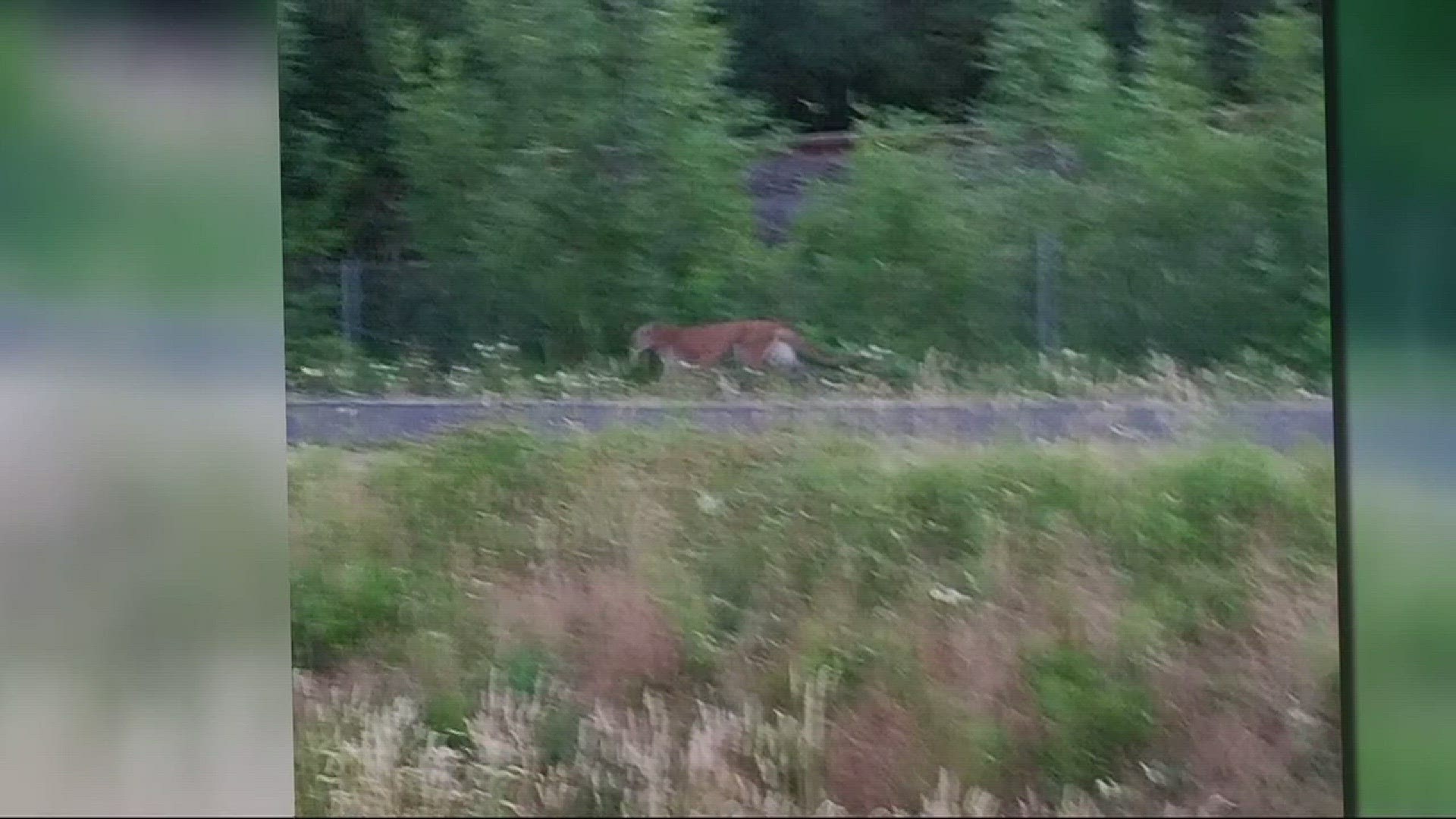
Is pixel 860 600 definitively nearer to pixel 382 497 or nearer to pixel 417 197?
pixel 382 497

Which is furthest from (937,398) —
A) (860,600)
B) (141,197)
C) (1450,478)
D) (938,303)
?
(141,197)

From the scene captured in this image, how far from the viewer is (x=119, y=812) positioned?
1.83 meters

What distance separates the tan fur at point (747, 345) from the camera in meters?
1.85

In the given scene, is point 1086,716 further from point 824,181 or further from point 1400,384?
point 824,181

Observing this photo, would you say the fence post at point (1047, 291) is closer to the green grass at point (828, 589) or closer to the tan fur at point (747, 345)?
the green grass at point (828, 589)

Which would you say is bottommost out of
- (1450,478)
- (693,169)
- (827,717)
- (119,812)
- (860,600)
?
(119,812)

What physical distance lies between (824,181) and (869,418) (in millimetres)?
346

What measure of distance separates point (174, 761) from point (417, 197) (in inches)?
34.7

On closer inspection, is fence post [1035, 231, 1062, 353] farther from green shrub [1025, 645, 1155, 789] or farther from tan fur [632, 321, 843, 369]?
green shrub [1025, 645, 1155, 789]

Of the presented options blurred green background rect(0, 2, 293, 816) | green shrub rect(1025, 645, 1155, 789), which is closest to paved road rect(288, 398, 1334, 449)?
blurred green background rect(0, 2, 293, 816)

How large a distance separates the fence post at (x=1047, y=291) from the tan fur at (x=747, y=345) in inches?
11.9

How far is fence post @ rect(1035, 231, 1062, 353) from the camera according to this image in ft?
6.00

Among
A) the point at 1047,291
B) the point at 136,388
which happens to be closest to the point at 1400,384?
the point at 1047,291

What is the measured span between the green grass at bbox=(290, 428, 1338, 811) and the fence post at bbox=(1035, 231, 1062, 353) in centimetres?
16
